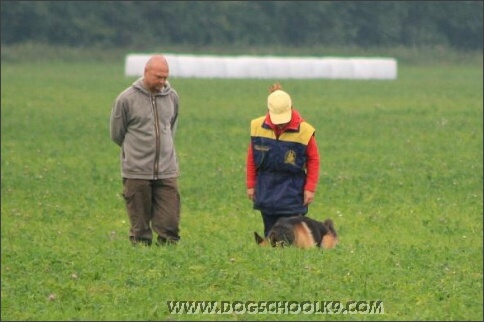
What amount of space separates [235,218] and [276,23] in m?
67.0

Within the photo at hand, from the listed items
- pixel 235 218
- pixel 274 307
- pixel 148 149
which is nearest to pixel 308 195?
pixel 148 149

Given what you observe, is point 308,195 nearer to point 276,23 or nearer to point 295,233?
point 295,233

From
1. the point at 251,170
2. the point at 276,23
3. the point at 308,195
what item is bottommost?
the point at 308,195

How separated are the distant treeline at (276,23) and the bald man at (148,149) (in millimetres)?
62465

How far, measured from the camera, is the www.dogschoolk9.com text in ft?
29.7

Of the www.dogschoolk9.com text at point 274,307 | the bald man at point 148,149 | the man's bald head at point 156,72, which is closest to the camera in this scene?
the www.dogschoolk9.com text at point 274,307

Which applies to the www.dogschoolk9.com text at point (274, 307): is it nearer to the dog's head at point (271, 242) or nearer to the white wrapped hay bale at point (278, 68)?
the dog's head at point (271, 242)

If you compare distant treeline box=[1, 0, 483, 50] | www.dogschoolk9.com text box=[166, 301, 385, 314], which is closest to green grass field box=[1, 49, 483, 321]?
www.dogschoolk9.com text box=[166, 301, 385, 314]

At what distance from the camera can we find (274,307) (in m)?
9.14

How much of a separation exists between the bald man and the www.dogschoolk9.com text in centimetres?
304

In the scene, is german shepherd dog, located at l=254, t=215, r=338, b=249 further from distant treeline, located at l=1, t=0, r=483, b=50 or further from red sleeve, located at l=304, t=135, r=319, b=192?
distant treeline, located at l=1, t=0, r=483, b=50

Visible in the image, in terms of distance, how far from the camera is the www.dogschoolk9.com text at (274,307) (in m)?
9.04

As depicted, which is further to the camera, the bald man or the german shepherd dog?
the bald man

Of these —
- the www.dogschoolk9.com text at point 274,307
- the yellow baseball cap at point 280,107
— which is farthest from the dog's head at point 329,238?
the www.dogschoolk9.com text at point 274,307
